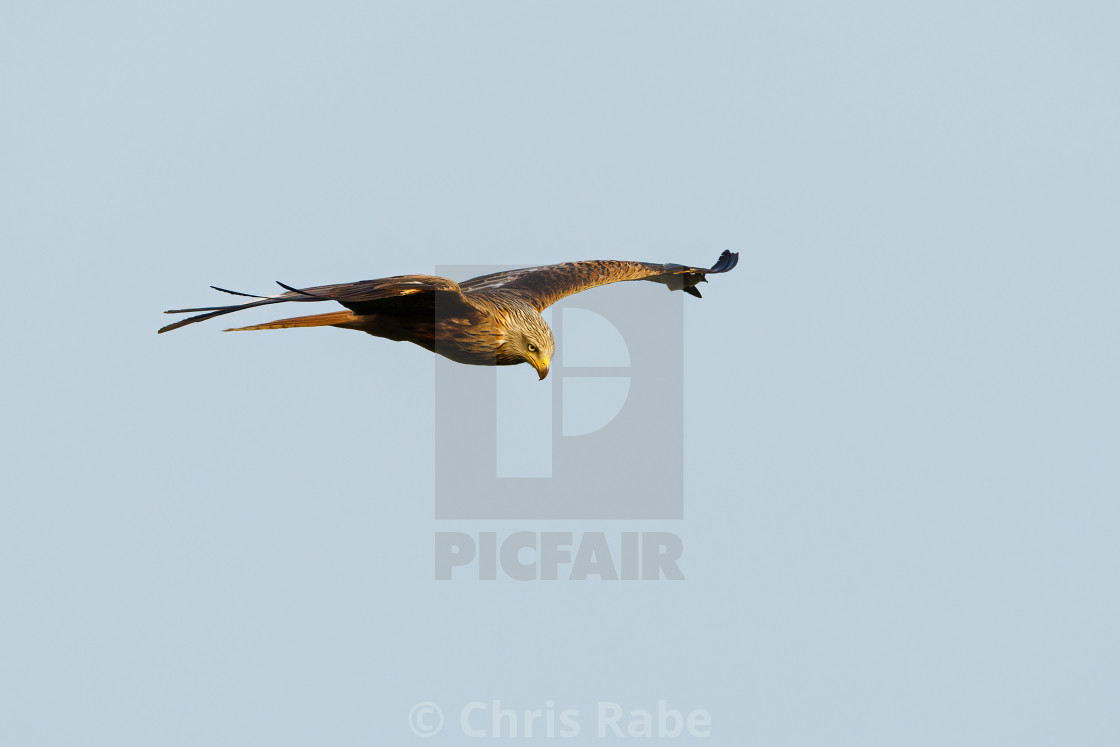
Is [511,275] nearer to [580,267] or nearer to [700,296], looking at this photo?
[580,267]

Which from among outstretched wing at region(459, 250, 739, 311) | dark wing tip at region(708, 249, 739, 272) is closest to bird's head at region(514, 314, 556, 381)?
outstretched wing at region(459, 250, 739, 311)

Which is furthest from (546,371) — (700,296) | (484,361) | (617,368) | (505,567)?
(700,296)

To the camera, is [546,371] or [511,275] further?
[511,275]

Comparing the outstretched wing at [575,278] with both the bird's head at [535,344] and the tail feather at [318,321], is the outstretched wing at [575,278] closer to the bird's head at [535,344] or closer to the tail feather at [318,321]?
the bird's head at [535,344]

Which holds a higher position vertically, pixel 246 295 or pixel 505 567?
pixel 246 295

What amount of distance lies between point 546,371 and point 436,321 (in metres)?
1.16

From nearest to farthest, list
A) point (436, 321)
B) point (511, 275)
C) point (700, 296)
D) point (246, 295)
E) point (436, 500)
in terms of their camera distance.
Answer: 1. point (246, 295)
2. point (436, 321)
3. point (436, 500)
4. point (511, 275)
5. point (700, 296)

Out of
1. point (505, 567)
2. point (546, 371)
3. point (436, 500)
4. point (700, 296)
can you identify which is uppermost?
point (700, 296)

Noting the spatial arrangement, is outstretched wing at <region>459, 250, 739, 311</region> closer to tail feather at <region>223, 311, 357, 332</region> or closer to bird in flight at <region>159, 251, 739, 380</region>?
bird in flight at <region>159, 251, 739, 380</region>

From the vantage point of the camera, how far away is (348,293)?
30.2 ft

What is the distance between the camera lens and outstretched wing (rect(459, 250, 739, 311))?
1165 centimetres

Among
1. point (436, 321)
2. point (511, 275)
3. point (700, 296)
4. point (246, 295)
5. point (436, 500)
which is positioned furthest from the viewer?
point (700, 296)

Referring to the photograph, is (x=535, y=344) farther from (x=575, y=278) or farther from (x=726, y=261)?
(x=726, y=261)

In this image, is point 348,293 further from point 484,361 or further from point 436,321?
point 484,361
